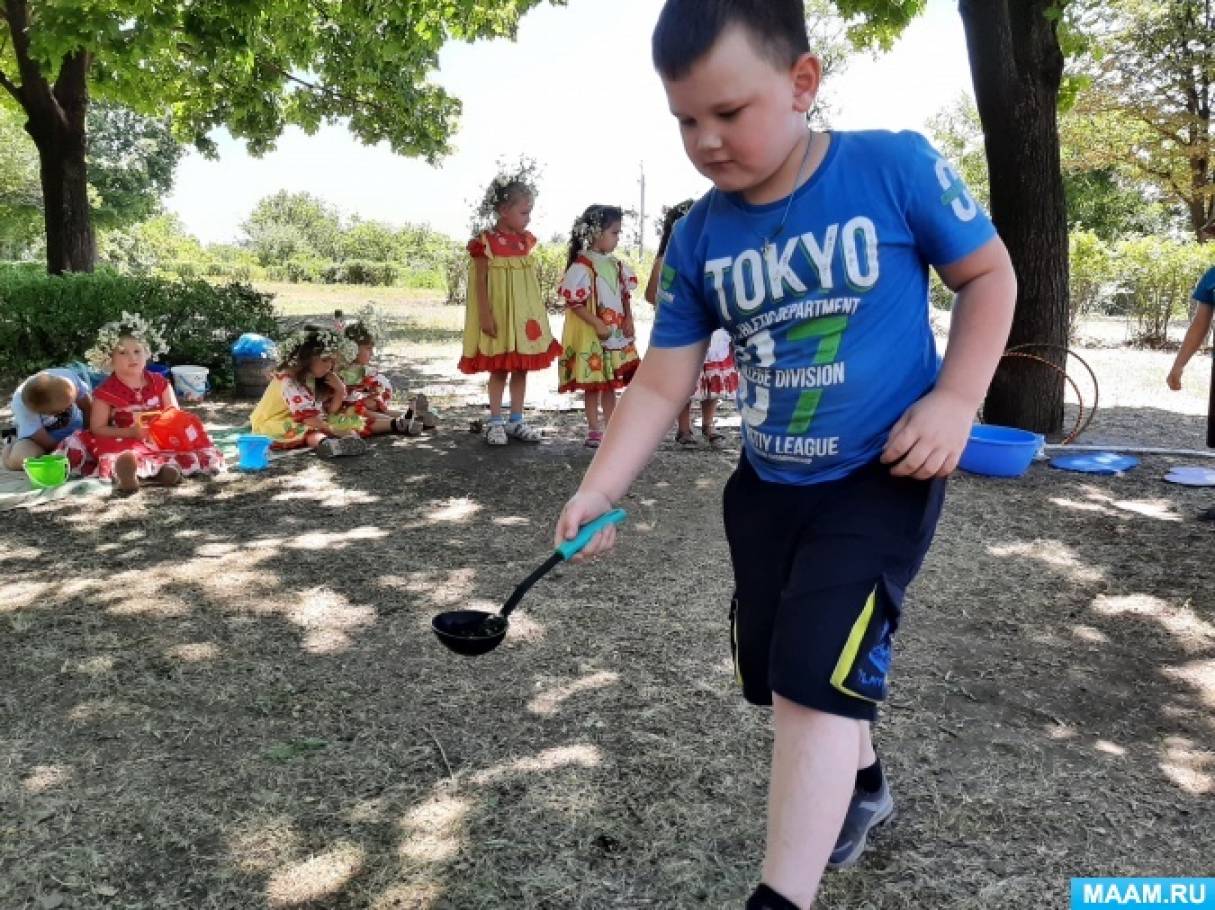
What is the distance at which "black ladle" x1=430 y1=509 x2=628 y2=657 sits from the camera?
1732 mm

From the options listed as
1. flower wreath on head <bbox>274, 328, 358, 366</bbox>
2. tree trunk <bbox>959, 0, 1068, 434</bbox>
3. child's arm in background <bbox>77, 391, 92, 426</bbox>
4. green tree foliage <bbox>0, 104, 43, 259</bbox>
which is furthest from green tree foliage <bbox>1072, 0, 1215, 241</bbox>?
green tree foliage <bbox>0, 104, 43, 259</bbox>

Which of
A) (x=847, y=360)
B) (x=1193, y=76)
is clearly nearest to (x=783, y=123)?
(x=847, y=360)

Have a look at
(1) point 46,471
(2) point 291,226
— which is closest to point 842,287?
(1) point 46,471

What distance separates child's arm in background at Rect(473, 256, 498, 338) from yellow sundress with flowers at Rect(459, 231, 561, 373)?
0.02 meters

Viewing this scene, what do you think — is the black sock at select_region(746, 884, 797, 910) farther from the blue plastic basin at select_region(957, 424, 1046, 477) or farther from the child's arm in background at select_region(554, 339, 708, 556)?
the blue plastic basin at select_region(957, 424, 1046, 477)

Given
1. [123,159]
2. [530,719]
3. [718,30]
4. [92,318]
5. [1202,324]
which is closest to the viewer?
[718,30]

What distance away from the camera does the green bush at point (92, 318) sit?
875 centimetres

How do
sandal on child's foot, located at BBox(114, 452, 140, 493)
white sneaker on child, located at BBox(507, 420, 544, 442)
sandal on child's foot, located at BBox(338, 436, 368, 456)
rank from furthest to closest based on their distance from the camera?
white sneaker on child, located at BBox(507, 420, 544, 442) → sandal on child's foot, located at BBox(338, 436, 368, 456) → sandal on child's foot, located at BBox(114, 452, 140, 493)

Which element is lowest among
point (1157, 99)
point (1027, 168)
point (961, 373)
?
point (961, 373)

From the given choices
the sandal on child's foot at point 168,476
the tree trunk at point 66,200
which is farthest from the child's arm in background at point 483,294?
the tree trunk at point 66,200

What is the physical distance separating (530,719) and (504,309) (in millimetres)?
3898

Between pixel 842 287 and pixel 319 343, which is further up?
pixel 842 287

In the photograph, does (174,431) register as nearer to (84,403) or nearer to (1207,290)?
(84,403)

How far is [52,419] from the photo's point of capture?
5.73m
